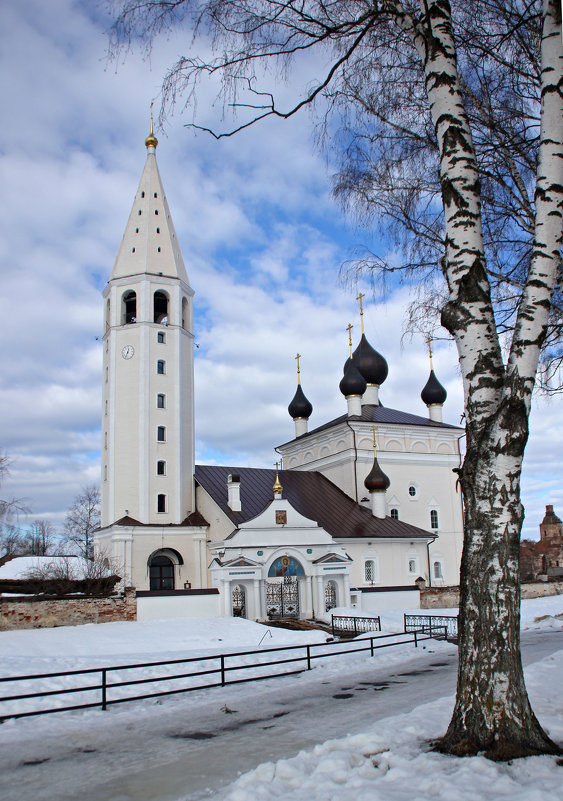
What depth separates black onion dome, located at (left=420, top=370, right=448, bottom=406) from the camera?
41.9 m

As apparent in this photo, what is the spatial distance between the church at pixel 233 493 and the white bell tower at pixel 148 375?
0.05 m

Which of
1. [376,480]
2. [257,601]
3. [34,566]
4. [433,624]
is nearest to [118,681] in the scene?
[257,601]

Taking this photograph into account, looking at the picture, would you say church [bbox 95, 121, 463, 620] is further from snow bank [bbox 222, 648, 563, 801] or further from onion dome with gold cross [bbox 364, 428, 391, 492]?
snow bank [bbox 222, 648, 563, 801]

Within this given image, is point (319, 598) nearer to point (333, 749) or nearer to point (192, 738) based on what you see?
point (192, 738)

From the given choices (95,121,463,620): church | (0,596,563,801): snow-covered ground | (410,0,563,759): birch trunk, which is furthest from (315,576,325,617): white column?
(410,0,563,759): birch trunk

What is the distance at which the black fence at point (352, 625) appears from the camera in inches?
880

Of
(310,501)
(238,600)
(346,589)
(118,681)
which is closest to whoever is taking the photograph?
(118,681)

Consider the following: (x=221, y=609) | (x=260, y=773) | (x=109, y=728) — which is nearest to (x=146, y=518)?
(x=221, y=609)

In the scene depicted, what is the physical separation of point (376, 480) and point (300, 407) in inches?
372

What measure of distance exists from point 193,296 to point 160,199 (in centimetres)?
504

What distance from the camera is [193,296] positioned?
35375 mm

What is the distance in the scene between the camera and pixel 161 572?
3102 cm

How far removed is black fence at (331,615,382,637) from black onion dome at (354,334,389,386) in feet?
61.2

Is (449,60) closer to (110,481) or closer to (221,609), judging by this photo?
(221,609)
